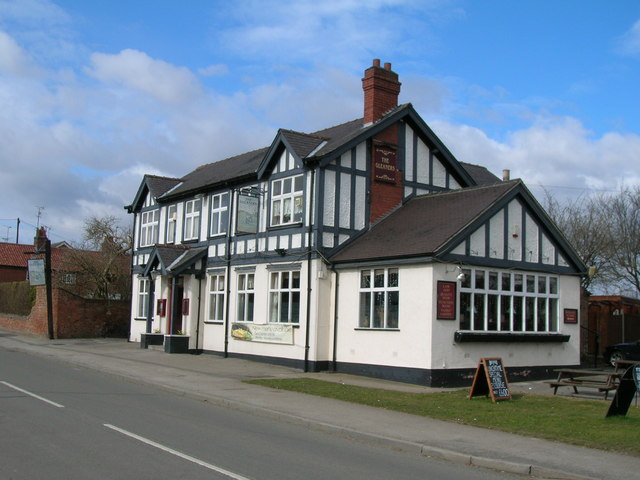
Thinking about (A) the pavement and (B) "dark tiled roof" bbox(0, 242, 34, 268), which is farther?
(B) "dark tiled roof" bbox(0, 242, 34, 268)

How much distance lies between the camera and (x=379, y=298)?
785 inches

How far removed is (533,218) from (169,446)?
49.4 ft

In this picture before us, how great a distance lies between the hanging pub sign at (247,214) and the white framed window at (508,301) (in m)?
8.16

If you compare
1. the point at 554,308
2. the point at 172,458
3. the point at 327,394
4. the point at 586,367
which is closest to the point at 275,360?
the point at 327,394

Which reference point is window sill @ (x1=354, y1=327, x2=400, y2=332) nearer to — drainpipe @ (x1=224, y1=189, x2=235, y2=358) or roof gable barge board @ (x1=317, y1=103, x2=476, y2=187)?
roof gable barge board @ (x1=317, y1=103, x2=476, y2=187)

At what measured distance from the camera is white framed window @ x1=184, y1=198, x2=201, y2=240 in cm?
2816

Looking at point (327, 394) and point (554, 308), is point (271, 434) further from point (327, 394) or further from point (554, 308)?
point (554, 308)

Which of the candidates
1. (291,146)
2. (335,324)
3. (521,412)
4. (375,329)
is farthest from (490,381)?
(291,146)

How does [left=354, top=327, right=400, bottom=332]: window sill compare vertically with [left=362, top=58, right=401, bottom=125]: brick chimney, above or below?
below

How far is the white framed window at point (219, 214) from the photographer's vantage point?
2619cm

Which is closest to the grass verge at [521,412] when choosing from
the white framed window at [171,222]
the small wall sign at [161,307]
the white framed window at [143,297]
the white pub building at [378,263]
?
the white pub building at [378,263]

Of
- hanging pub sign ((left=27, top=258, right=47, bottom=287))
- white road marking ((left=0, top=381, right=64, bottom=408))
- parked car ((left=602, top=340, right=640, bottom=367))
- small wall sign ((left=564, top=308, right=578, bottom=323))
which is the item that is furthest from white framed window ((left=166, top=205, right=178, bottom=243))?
parked car ((left=602, top=340, right=640, bottom=367))

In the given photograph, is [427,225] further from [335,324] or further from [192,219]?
[192,219]

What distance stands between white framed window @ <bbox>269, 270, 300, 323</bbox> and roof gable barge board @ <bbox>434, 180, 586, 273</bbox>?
5866mm
